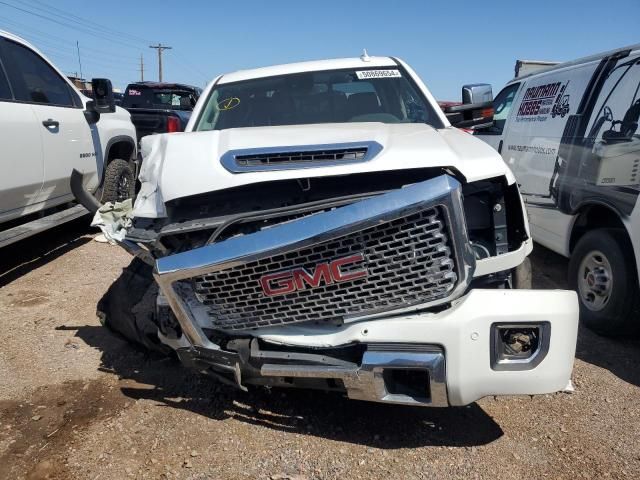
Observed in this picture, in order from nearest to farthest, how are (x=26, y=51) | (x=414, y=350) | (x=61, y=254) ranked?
(x=414, y=350) → (x=26, y=51) → (x=61, y=254)

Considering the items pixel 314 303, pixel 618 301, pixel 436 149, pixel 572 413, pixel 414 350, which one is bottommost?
pixel 572 413

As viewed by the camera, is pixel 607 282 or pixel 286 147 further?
pixel 607 282

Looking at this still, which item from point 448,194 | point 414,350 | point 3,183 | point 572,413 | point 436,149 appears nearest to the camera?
point 448,194

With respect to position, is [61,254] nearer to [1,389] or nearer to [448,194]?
[1,389]

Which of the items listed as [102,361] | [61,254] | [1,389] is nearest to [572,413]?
[102,361]

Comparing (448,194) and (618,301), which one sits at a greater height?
(448,194)

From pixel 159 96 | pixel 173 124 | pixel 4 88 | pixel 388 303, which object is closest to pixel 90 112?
pixel 4 88

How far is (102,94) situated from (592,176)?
493cm

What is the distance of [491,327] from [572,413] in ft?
3.96

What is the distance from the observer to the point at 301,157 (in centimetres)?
257

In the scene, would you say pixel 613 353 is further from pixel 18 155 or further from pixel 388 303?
pixel 18 155

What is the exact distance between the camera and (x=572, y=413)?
10.0 ft

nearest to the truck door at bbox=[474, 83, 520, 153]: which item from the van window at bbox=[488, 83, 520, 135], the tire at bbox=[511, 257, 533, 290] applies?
the van window at bbox=[488, 83, 520, 135]

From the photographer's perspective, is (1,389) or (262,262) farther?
(1,389)
